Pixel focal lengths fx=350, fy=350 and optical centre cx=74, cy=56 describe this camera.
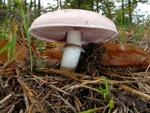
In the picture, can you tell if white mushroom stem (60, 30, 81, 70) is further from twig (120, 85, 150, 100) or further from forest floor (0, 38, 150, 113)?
twig (120, 85, 150, 100)

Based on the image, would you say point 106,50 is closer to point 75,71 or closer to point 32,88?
point 75,71

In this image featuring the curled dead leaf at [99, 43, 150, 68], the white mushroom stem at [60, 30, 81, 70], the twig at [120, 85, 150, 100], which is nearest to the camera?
the twig at [120, 85, 150, 100]

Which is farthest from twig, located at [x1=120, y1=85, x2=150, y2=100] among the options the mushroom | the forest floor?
the mushroom

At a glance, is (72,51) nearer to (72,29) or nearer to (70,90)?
(72,29)

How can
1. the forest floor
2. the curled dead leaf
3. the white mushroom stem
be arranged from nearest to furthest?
the forest floor < the white mushroom stem < the curled dead leaf

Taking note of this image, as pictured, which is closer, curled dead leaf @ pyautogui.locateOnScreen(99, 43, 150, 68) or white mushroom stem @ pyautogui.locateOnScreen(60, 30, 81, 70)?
white mushroom stem @ pyautogui.locateOnScreen(60, 30, 81, 70)

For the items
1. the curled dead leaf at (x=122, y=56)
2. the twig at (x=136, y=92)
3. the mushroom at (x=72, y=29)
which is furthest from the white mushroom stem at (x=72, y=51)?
the twig at (x=136, y=92)

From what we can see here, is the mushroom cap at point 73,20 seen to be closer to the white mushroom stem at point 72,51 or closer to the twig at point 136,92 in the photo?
the white mushroom stem at point 72,51

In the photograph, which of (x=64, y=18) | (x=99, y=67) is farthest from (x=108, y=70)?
(x=64, y=18)
